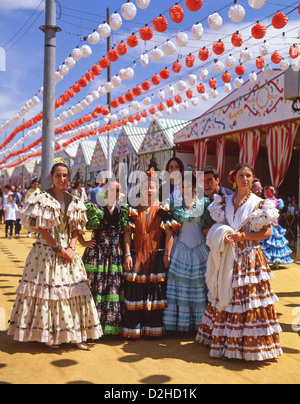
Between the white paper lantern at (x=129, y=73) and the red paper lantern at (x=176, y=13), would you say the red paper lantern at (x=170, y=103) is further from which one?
the red paper lantern at (x=176, y=13)

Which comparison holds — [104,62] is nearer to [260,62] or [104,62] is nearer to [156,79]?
[156,79]

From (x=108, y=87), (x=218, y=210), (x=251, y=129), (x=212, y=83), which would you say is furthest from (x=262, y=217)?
(x=251, y=129)

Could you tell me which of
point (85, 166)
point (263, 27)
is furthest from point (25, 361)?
point (85, 166)

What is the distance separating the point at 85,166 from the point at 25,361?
23125mm

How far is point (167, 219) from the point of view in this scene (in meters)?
4.21

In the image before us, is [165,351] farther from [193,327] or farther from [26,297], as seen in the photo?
[26,297]

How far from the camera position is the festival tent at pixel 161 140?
53.0 ft

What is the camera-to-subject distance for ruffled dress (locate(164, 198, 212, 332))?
414 cm

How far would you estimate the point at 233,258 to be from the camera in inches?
141

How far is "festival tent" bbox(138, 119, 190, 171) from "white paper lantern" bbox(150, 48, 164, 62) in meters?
7.91

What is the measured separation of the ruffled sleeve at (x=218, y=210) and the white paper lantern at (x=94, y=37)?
5.29 metres

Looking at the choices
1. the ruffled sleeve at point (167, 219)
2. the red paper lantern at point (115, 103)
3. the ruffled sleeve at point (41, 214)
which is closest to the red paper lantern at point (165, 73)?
the red paper lantern at point (115, 103)

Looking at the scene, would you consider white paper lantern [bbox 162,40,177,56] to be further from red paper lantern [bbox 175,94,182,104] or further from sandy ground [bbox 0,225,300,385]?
sandy ground [bbox 0,225,300,385]
